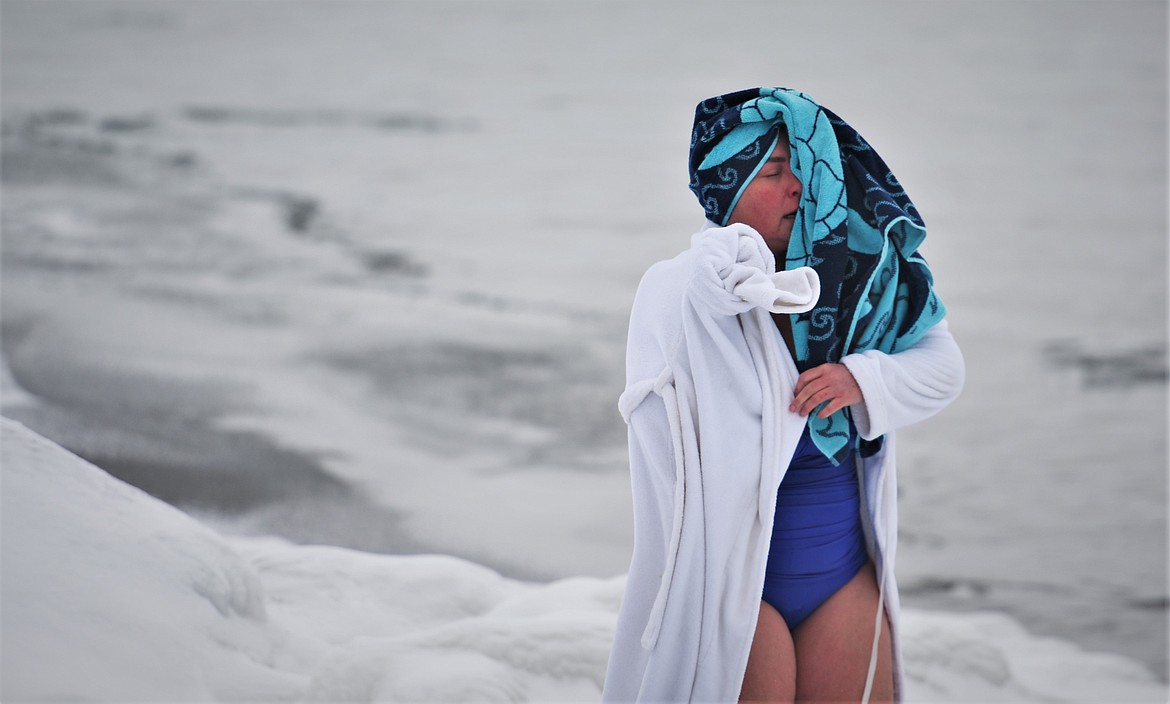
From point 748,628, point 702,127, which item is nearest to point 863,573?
point 748,628

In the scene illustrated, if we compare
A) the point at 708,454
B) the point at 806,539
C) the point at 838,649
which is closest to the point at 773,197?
the point at 708,454

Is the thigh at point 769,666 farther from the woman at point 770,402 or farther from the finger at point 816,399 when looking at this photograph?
the finger at point 816,399

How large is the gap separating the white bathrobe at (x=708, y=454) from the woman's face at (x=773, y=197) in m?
0.06

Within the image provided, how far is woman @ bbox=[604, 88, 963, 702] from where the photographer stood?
1.42 metres

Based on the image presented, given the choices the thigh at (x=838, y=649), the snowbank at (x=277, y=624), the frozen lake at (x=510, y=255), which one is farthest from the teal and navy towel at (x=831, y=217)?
the frozen lake at (x=510, y=255)

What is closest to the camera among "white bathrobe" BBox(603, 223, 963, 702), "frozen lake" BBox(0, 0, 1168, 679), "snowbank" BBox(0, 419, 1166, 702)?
"white bathrobe" BBox(603, 223, 963, 702)

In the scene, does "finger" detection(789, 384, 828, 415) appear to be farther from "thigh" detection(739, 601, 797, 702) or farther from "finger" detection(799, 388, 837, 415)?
"thigh" detection(739, 601, 797, 702)

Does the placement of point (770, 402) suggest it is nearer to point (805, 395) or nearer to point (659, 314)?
point (805, 395)

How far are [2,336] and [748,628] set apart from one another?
354 cm

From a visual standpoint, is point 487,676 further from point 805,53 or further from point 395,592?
point 805,53

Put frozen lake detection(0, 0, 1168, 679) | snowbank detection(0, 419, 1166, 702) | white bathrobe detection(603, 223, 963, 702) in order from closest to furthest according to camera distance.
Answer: white bathrobe detection(603, 223, 963, 702), snowbank detection(0, 419, 1166, 702), frozen lake detection(0, 0, 1168, 679)

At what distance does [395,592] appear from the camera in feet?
7.89

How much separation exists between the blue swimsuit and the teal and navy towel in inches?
2.5

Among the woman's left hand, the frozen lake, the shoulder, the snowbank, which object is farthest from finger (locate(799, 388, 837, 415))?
the frozen lake
